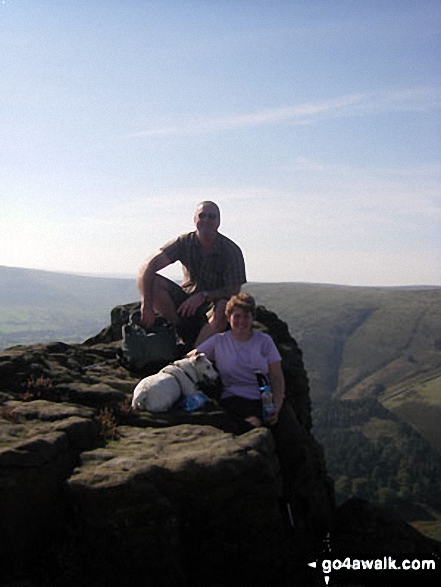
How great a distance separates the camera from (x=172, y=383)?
10219 millimetres

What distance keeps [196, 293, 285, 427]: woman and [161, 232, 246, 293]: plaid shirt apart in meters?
3.20

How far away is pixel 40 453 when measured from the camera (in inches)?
310

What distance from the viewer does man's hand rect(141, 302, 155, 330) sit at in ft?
42.9

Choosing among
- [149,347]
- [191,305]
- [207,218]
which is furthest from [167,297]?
[207,218]

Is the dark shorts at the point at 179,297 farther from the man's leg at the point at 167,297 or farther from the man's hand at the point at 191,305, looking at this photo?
the man's hand at the point at 191,305

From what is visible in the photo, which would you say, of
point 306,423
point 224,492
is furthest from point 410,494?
point 224,492

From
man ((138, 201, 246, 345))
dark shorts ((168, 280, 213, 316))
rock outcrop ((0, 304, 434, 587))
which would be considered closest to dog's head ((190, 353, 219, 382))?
rock outcrop ((0, 304, 434, 587))

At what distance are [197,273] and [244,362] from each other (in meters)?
4.31

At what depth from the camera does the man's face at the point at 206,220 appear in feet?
44.0

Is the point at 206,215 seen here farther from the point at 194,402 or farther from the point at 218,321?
the point at 194,402

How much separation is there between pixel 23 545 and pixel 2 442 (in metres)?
1.57

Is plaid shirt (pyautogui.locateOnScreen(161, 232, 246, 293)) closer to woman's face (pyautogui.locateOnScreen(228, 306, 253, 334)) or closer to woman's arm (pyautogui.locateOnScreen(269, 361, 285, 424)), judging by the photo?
woman's face (pyautogui.locateOnScreen(228, 306, 253, 334))

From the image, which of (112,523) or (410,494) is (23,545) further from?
(410,494)

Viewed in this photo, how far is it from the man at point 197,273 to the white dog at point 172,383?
8.62 feet
